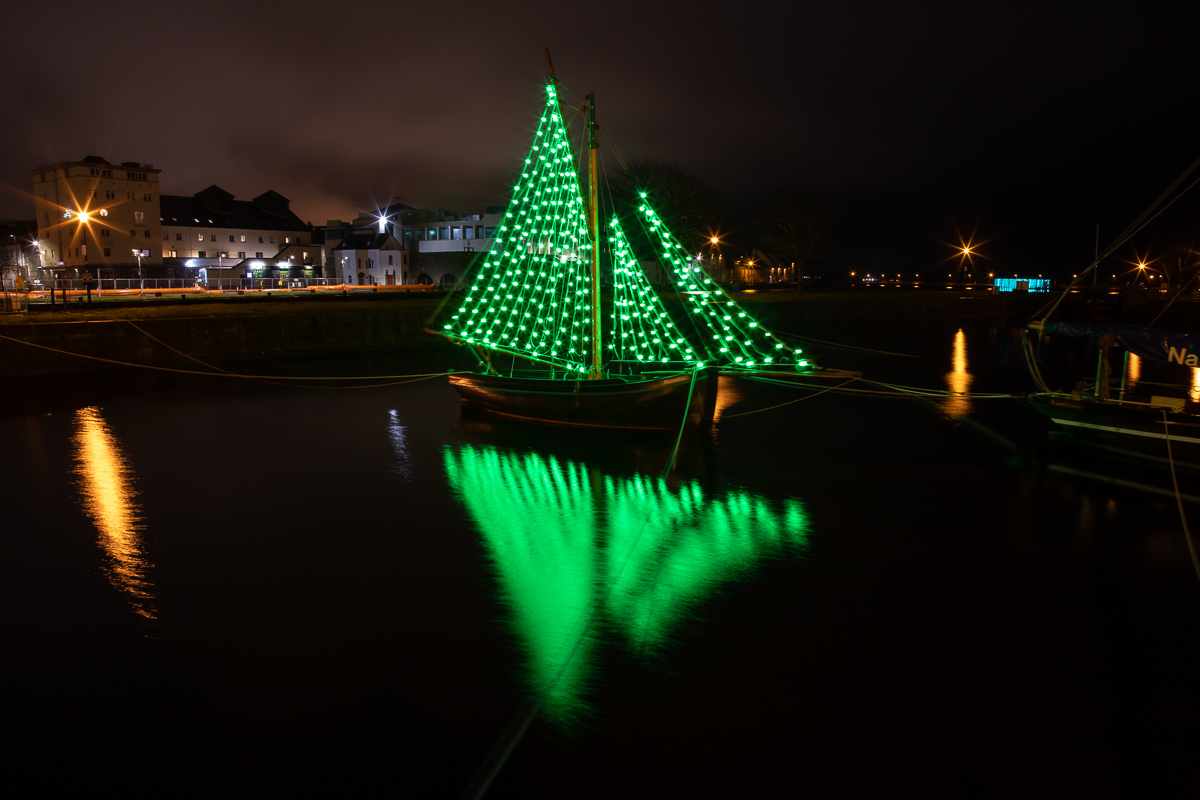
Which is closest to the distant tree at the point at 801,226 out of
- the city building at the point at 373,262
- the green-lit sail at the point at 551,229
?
the city building at the point at 373,262

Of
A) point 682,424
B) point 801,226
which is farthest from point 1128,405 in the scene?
point 801,226

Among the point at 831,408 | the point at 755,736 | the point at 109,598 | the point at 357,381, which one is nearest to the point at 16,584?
the point at 109,598

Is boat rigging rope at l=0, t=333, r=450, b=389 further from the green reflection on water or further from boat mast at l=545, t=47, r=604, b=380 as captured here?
the green reflection on water

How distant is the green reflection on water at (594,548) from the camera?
620 centimetres

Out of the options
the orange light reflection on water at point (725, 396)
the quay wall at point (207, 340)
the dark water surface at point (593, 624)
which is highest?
the quay wall at point (207, 340)

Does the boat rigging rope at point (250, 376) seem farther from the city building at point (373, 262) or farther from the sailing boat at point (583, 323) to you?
the city building at point (373, 262)

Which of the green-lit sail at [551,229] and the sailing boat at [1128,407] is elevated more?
the green-lit sail at [551,229]

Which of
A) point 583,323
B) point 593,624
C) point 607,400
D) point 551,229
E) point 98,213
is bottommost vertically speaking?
point 593,624

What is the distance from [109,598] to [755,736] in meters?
6.07

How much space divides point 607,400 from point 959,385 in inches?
510

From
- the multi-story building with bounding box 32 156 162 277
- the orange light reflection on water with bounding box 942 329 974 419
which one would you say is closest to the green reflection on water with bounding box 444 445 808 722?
the orange light reflection on water with bounding box 942 329 974 419

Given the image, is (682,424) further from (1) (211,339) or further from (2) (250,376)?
(1) (211,339)

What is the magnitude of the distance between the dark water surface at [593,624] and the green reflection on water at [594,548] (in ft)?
0.14

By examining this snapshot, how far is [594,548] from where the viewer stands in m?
8.41
